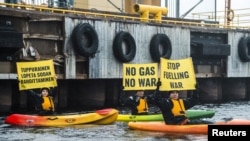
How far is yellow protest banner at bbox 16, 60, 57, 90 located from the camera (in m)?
22.1

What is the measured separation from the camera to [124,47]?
1253 inches

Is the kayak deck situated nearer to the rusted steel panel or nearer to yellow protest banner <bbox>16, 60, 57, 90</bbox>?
yellow protest banner <bbox>16, 60, 57, 90</bbox>

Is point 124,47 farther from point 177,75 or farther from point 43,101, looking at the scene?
point 177,75

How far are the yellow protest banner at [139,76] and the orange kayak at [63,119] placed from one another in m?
1.24

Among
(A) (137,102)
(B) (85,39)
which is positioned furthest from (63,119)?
(B) (85,39)

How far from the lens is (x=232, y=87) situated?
43.1m

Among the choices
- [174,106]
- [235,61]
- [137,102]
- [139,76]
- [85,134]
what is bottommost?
[85,134]

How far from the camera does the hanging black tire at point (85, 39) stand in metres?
28.6

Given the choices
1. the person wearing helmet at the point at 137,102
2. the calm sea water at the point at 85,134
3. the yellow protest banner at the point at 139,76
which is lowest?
the calm sea water at the point at 85,134

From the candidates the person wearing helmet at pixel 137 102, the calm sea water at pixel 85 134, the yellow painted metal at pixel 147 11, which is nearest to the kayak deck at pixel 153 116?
the person wearing helmet at pixel 137 102

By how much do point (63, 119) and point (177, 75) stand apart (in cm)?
467

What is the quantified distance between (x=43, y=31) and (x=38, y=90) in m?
4.72

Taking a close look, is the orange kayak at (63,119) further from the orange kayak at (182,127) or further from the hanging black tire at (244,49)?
the hanging black tire at (244,49)

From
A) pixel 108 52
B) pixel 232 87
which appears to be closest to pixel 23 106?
pixel 108 52
